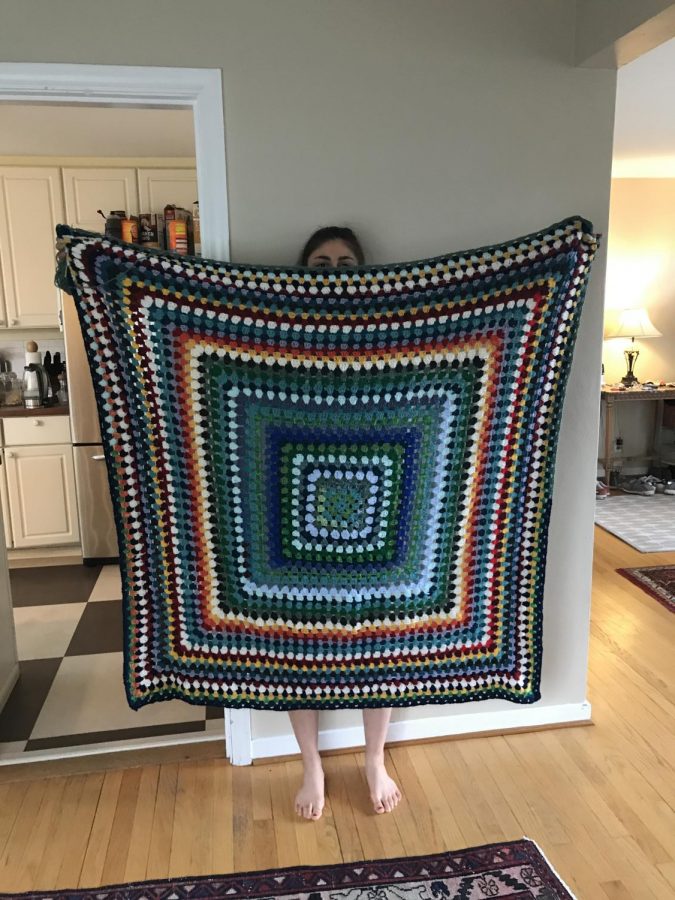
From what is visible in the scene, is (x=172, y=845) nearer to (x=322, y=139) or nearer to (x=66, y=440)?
(x=322, y=139)

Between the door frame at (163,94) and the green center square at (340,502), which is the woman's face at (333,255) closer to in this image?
the door frame at (163,94)

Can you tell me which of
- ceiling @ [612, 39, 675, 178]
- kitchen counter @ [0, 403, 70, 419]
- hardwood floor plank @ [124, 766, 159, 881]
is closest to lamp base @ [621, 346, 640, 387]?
ceiling @ [612, 39, 675, 178]

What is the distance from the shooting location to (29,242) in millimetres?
3354

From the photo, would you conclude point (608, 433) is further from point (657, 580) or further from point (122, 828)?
point (122, 828)

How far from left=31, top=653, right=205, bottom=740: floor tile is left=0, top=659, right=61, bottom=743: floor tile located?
0.02m

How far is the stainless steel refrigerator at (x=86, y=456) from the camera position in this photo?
10.4ft

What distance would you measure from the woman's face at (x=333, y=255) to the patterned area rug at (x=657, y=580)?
1.97m

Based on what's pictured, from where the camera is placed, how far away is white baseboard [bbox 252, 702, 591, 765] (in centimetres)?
179

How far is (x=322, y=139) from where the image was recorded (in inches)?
61.5

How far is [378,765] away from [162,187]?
277 cm

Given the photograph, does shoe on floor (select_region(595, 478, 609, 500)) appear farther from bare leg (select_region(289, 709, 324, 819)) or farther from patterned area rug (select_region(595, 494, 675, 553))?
bare leg (select_region(289, 709, 324, 819))

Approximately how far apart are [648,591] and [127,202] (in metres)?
2.89

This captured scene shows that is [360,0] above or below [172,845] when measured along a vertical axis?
above

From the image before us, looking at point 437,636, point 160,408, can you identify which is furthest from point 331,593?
point 160,408
